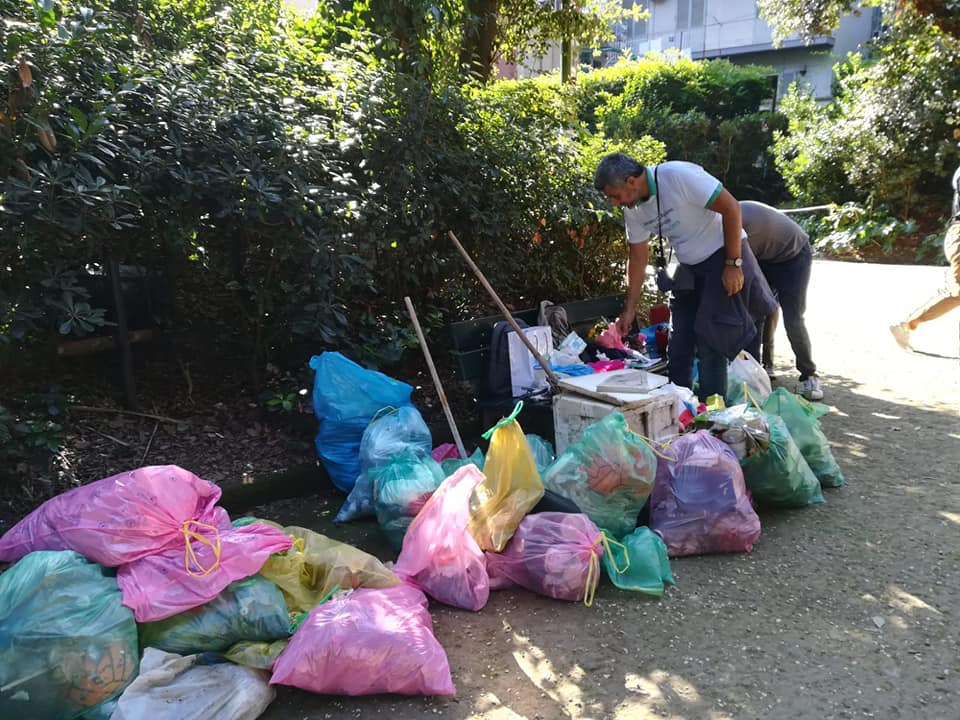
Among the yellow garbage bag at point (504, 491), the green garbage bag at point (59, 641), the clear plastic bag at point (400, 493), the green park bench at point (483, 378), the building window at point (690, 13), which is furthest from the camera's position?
the building window at point (690, 13)

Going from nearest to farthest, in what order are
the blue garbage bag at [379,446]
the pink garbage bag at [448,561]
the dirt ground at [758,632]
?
the dirt ground at [758,632]
the pink garbage bag at [448,561]
the blue garbage bag at [379,446]

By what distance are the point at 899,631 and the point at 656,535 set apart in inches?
35.4

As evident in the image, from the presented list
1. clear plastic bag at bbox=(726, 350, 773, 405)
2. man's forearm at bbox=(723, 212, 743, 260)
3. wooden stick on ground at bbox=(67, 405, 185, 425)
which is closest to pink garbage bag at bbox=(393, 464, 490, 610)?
wooden stick on ground at bbox=(67, 405, 185, 425)

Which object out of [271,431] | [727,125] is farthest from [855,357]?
[727,125]

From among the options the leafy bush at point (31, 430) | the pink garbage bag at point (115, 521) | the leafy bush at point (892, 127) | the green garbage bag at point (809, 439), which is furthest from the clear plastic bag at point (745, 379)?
the leafy bush at point (892, 127)

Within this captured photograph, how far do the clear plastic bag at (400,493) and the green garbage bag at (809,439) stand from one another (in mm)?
1810

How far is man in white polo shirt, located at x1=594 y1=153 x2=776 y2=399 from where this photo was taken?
3797 millimetres

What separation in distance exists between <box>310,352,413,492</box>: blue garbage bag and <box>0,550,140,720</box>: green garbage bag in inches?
63.7

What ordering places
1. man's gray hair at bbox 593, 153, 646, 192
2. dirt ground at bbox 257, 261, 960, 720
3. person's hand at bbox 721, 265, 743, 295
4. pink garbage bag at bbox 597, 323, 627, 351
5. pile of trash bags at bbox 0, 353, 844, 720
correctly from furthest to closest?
pink garbage bag at bbox 597, 323, 627, 351 → person's hand at bbox 721, 265, 743, 295 → man's gray hair at bbox 593, 153, 646, 192 → dirt ground at bbox 257, 261, 960, 720 → pile of trash bags at bbox 0, 353, 844, 720

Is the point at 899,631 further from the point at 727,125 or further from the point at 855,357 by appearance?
the point at 727,125

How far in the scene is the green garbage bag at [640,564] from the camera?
114 inches

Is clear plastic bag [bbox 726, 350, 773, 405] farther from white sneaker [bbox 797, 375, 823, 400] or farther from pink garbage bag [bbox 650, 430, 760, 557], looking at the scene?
pink garbage bag [bbox 650, 430, 760, 557]

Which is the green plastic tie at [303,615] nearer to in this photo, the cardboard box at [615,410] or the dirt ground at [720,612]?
the dirt ground at [720,612]

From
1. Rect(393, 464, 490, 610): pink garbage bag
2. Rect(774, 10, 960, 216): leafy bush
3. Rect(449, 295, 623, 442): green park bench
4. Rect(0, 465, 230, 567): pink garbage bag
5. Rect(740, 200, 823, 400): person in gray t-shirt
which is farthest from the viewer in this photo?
Rect(774, 10, 960, 216): leafy bush
